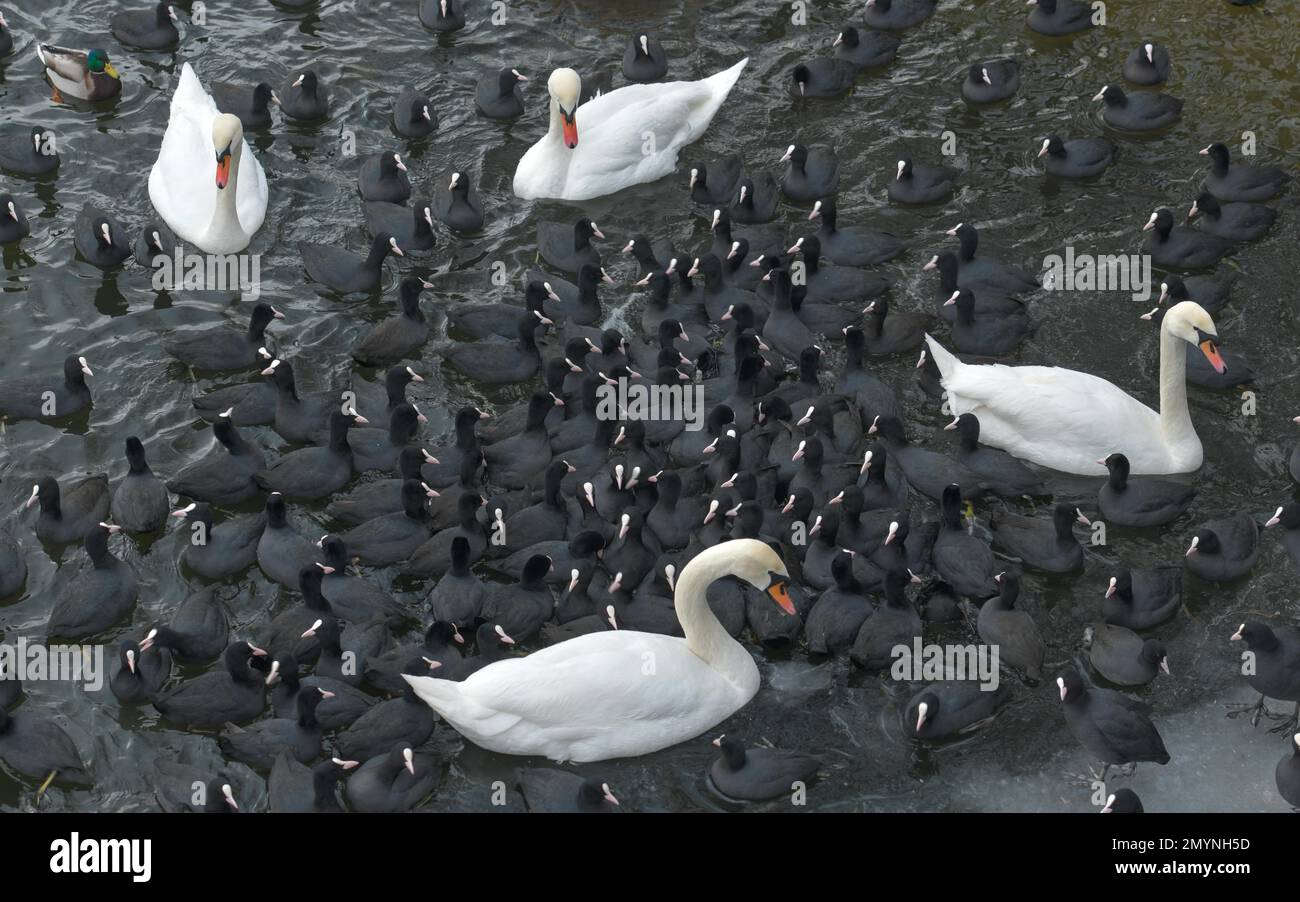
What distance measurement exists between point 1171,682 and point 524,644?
4628 mm

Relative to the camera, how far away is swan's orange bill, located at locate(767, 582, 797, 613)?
1202 cm

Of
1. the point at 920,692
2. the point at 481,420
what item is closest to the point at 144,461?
the point at 481,420

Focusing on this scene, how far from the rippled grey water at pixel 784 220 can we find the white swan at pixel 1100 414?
537 millimetres

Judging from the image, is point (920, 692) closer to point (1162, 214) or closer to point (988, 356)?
point (988, 356)

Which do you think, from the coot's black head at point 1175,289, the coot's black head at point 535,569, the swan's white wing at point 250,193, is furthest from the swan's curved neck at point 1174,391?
the swan's white wing at point 250,193

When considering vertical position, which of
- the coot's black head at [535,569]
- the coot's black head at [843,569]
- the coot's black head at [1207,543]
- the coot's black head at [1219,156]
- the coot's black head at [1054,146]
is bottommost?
the coot's black head at [535,569]

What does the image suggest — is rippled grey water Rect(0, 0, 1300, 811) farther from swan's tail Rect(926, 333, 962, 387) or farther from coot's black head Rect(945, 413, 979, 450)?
coot's black head Rect(945, 413, 979, 450)

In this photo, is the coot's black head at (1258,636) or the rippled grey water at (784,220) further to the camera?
the coot's black head at (1258,636)

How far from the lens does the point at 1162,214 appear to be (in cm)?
1570

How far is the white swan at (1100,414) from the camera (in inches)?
541

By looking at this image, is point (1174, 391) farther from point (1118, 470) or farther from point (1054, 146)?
point (1054, 146)

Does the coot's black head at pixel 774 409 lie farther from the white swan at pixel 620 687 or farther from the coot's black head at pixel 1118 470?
the coot's black head at pixel 1118 470

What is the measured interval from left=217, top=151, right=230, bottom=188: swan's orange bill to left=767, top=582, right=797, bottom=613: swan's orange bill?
6.71m

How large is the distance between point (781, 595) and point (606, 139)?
613 cm
